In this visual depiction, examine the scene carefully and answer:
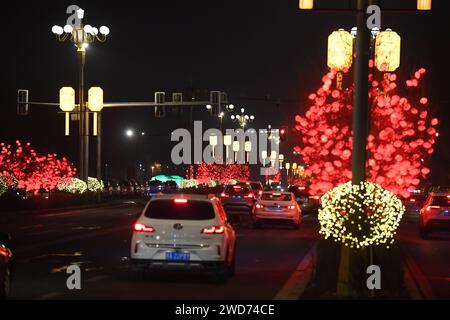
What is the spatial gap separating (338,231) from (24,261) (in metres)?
9.38

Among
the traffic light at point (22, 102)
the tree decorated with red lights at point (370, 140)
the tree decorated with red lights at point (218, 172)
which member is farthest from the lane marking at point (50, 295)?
the tree decorated with red lights at point (218, 172)

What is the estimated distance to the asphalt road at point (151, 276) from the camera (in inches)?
646

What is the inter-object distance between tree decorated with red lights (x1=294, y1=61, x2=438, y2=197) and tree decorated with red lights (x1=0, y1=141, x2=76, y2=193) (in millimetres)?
45579

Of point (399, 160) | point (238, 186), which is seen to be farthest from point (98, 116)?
point (399, 160)

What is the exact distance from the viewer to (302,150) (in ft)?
101

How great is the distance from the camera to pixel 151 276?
1922 cm

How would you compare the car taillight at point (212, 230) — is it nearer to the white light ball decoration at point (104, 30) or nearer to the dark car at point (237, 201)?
the dark car at point (237, 201)

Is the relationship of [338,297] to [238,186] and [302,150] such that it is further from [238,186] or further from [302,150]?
[238,186]

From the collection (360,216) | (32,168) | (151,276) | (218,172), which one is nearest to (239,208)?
(151,276)

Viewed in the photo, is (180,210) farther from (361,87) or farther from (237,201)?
(237,201)

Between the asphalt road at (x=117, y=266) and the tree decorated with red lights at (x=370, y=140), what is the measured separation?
8.18 feet

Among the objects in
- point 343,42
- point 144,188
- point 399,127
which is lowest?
point 144,188

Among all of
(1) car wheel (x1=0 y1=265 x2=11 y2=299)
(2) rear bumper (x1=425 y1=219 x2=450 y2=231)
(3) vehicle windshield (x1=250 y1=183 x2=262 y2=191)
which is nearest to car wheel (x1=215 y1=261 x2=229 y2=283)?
(1) car wheel (x1=0 y1=265 x2=11 y2=299)

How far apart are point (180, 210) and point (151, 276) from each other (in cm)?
161
